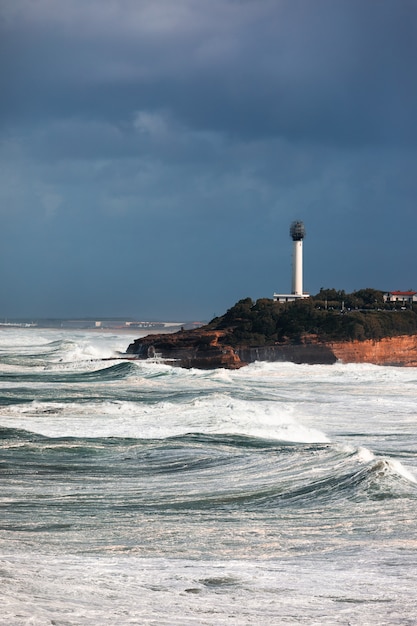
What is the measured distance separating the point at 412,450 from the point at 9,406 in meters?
13.4

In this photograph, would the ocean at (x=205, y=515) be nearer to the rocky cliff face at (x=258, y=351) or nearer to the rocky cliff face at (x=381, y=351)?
the rocky cliff face at (x=258, y=351)

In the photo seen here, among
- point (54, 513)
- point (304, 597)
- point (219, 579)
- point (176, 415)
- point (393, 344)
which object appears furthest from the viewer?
point (393, 344)

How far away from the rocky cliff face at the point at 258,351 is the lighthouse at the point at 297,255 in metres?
21.6

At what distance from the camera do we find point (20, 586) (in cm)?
937

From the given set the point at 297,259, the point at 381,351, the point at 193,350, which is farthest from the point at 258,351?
the point at 297,259

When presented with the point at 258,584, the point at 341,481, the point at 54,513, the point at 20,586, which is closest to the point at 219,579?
the point at 258,584

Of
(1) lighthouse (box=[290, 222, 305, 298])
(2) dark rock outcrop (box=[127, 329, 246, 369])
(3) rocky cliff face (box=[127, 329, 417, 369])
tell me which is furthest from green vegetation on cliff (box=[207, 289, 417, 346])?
(1) lighthouse (box=[290, 222, 305, 298])

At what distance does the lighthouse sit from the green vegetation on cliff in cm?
1560

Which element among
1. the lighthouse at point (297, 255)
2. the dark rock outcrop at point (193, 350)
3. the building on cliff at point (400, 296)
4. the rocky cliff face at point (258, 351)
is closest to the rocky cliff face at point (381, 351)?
the rocky cliff face at point (258, 351)

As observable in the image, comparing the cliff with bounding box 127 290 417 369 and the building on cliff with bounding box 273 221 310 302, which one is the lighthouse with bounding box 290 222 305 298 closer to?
the building on cliff with bounding box 273 221 310 302

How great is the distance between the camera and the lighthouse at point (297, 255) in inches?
3110

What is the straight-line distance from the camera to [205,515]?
43.8 ft

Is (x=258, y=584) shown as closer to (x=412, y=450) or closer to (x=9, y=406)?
(x=412, y=450)

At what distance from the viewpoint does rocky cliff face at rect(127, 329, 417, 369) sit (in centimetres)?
5088
